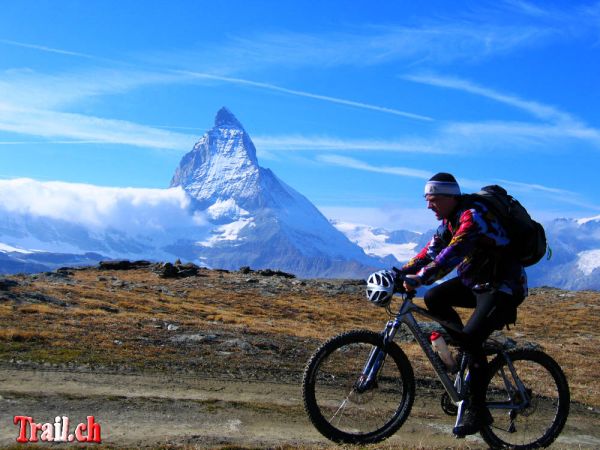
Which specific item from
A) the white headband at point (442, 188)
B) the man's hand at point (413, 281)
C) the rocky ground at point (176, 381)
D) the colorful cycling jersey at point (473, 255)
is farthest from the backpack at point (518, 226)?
the rocky ground at point (176, 381)

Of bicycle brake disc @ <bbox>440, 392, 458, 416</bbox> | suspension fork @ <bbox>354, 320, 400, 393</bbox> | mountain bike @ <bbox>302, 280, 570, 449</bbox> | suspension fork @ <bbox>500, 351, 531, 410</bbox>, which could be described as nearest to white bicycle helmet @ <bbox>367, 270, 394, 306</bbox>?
mountain bike @ <bbox>302, 280, 570, 449</bbox>

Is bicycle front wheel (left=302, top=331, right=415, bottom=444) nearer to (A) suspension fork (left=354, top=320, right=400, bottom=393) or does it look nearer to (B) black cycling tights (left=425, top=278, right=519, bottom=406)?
(A) suspension fork (left=354, top=320, right=400, bottom=393)

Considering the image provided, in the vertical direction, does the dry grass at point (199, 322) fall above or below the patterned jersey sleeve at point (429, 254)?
below

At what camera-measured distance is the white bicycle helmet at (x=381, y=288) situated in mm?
8445

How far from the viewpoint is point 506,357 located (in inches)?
374

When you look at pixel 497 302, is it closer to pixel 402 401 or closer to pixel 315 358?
pixel 402 401

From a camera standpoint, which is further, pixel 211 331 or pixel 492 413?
pixel 211 331

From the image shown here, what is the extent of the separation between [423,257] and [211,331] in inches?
629

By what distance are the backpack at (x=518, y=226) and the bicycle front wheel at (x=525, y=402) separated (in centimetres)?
180

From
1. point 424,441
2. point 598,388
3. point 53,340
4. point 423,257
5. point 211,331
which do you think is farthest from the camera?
point 211,331

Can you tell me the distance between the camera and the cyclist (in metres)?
8.53

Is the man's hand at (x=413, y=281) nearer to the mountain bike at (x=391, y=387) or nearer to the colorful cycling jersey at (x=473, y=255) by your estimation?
the colorful cycling jersey at (x=473, y=255)

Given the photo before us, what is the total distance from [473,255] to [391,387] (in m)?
2.26

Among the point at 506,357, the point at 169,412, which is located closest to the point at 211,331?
the point at 169,412
